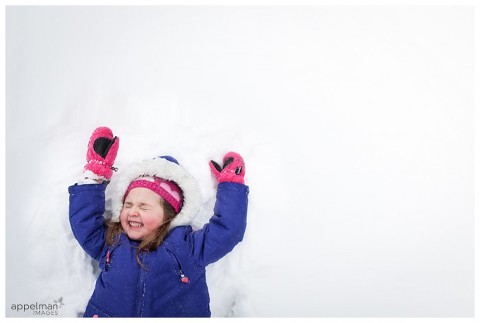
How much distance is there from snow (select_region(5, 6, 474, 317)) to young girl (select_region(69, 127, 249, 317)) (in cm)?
16

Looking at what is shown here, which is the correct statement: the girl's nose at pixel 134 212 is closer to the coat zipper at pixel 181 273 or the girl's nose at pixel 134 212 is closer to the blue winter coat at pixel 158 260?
the blue winter coat at pixel 158 260

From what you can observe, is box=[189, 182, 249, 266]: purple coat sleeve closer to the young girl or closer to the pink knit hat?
the young girl

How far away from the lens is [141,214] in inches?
78.0

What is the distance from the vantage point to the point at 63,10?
2406 mm

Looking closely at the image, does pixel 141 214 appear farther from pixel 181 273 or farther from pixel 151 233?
pixel 181 273

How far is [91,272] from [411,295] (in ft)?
6.72

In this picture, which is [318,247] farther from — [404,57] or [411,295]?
[404,57]

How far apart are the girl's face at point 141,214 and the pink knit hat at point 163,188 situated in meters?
0.03

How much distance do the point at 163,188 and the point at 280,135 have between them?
850 millimetres

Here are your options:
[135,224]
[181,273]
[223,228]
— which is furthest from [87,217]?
[223,228]

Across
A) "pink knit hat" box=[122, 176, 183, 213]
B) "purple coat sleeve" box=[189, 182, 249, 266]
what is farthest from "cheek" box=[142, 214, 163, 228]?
"purple coat sleeve" box=[189, 182, 249, 266]

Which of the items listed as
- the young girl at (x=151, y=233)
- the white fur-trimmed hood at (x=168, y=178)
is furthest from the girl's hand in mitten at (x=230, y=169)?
the white fur-trimmed hood at (x=168, y=178)

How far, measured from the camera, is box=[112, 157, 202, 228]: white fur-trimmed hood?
6.75ft

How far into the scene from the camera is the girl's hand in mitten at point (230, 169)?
2.09m
